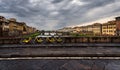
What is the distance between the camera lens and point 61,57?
299 inches

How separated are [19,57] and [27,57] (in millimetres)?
527

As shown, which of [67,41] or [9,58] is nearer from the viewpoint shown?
[9,58]

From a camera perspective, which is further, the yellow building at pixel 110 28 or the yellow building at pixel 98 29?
the yellow building at pixel 98 29

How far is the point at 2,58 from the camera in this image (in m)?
7.56

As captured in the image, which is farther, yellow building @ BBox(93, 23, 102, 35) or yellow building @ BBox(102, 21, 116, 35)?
yellow building @ BBox(93, 23, 102, 35)

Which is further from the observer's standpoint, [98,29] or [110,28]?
[98,29]

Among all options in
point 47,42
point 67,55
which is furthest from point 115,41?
point 67,55

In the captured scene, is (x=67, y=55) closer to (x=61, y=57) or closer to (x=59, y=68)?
(x=61, y=57)

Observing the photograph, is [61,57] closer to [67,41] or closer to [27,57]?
[27,57]

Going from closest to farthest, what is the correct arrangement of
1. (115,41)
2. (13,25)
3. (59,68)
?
(59,68) → (115,41) → (13,25)

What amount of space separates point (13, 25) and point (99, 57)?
75.9 m

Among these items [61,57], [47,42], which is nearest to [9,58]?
[61,57]

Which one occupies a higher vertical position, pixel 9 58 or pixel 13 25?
pixel 13 25

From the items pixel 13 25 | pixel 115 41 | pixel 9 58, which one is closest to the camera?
pixel 9 58
